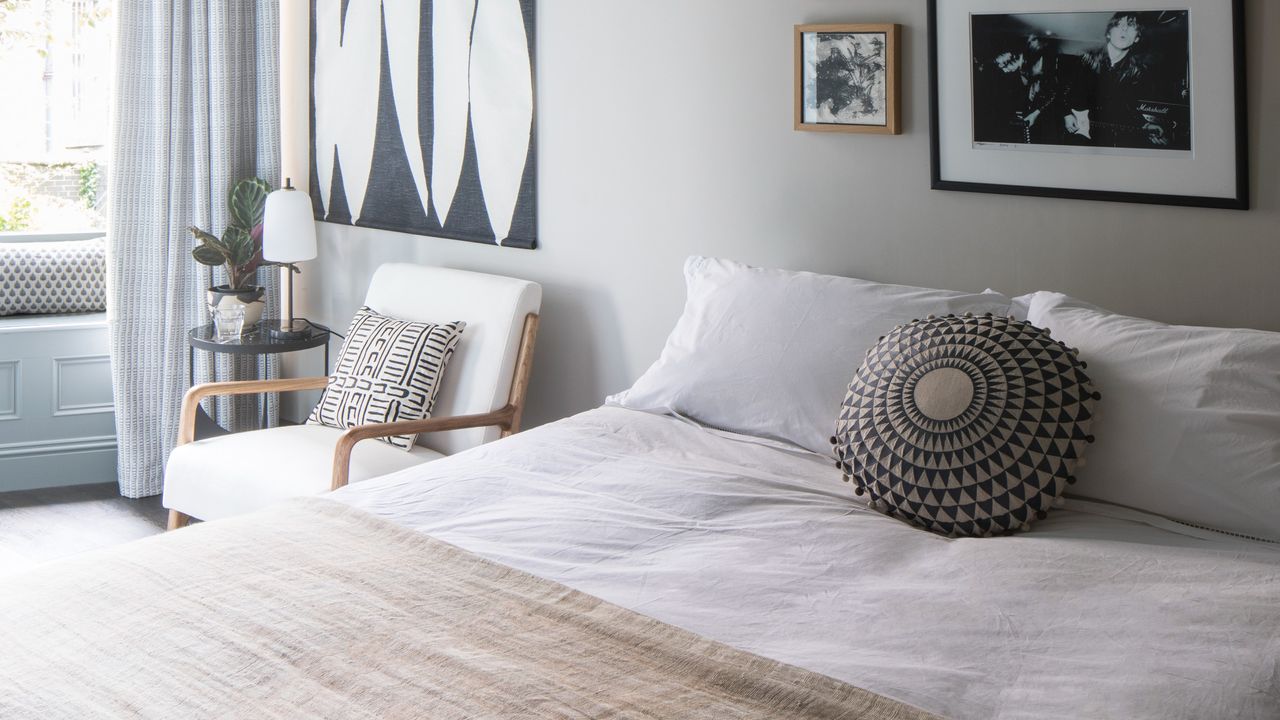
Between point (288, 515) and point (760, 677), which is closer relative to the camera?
point (760, 677)

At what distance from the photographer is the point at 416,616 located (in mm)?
1550

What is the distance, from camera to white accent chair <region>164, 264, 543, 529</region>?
2.95 meters

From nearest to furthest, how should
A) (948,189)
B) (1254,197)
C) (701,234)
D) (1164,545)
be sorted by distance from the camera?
(1164,545) → (1254,197) → (948,189) → (701,234)

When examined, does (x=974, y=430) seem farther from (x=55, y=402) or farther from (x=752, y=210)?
(x=55, y=402)

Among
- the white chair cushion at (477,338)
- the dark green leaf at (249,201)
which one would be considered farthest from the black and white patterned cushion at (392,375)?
the dark green leaf at (249,201)

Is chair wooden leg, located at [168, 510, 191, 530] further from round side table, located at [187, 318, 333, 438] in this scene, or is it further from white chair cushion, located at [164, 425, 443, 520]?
round side table, located at [187, 318, 333, 438]

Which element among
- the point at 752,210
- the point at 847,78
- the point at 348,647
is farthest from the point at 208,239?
the point at 348,647

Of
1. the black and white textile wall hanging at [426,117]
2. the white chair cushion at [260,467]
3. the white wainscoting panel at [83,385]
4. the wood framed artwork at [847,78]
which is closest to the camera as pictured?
the wood framed artwork at [847,78]

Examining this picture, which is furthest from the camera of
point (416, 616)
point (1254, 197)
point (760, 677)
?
point (1254, 197)

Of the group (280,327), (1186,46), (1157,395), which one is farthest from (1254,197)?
(280,327)

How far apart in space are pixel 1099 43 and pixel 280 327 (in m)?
2.77

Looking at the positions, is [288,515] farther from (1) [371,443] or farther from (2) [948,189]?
(2) [948,189]

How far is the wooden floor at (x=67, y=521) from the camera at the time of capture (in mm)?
3443

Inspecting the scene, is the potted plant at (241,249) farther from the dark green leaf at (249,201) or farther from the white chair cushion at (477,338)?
the white chair cushion at (477,338)
